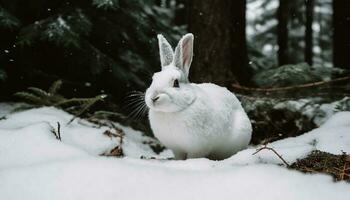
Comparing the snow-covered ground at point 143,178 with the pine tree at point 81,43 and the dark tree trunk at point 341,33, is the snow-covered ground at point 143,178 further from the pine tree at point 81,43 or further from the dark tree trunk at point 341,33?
the dark tree trunk at point 341,33

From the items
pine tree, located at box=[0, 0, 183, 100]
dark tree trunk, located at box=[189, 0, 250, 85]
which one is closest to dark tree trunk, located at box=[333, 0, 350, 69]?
dark tree trunk, located at box=[189, 0, 250, 85]

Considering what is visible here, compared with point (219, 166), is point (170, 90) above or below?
above

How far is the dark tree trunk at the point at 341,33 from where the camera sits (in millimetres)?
6480

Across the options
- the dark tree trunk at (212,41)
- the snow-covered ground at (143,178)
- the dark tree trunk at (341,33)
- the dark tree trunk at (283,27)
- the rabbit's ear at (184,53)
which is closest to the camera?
the snow-covered ground at (143,178)

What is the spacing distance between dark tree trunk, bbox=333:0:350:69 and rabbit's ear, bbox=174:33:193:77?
3.84m

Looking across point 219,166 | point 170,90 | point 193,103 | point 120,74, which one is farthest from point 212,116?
point 120,74

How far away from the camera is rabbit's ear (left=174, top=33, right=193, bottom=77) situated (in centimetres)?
331

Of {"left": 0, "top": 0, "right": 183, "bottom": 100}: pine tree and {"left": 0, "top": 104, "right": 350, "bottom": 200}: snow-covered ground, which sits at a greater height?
{"left": 0, "top": 0, "right": 183, "bottom": 100}: pine tree

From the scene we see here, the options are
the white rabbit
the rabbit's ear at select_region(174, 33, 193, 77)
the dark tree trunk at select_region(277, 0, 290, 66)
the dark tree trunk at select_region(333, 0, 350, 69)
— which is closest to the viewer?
the white rabbit

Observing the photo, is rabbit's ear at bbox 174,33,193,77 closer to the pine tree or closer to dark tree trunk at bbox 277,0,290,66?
the pine tree

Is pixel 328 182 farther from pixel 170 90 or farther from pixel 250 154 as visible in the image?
pixel 170 90

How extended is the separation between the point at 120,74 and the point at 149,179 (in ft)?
12.3

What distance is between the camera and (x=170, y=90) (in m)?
3.07

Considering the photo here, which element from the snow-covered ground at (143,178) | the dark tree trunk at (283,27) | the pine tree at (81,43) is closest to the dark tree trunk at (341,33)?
the pine tree at (81,43)
